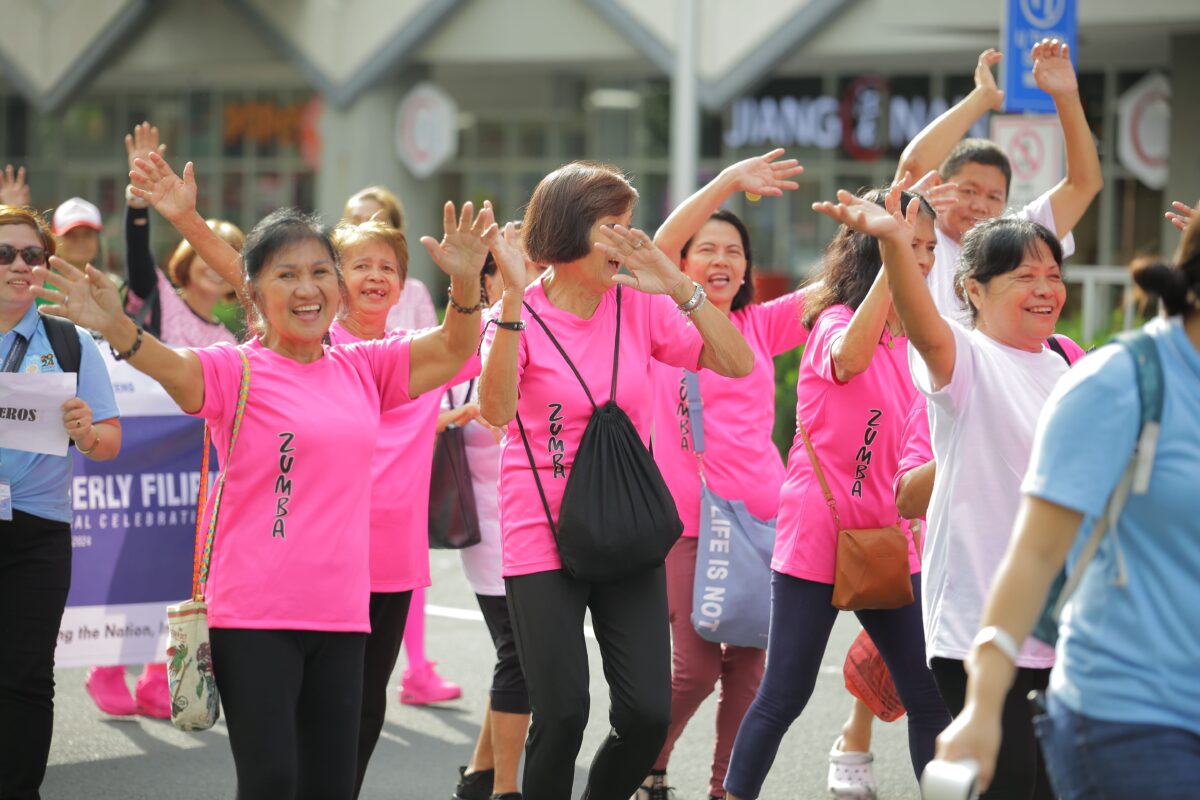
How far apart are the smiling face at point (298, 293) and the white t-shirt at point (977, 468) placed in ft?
5.06

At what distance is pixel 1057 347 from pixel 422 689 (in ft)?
13.0

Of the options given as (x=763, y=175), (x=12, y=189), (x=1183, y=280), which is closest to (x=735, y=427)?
(x=763, y=175)

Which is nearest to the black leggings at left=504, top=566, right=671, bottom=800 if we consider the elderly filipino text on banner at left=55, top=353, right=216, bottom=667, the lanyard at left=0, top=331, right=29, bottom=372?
the lanyard at left=0, top=331, right=29, bottom=372

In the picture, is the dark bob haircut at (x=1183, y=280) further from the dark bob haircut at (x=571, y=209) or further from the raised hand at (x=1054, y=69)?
the raised hand at (x=1054, y=69)

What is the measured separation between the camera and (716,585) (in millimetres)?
5562

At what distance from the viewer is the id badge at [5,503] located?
4.88 metres

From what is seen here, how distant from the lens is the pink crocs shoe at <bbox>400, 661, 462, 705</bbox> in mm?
7504

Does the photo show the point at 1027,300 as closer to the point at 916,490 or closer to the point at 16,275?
the point at 916,490

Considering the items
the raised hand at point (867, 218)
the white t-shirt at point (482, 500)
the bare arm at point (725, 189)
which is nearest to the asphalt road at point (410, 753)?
the white t-shirt at point (482, 500)

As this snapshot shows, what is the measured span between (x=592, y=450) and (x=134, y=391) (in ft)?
10.6

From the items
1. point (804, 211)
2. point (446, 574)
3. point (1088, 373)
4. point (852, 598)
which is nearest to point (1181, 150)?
point (804, 211)

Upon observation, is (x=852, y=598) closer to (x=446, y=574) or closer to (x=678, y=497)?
(x=678, y=497)

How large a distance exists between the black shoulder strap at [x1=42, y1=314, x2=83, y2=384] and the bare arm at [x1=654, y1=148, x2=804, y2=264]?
6.11 feet

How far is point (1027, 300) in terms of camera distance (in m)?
4.16
